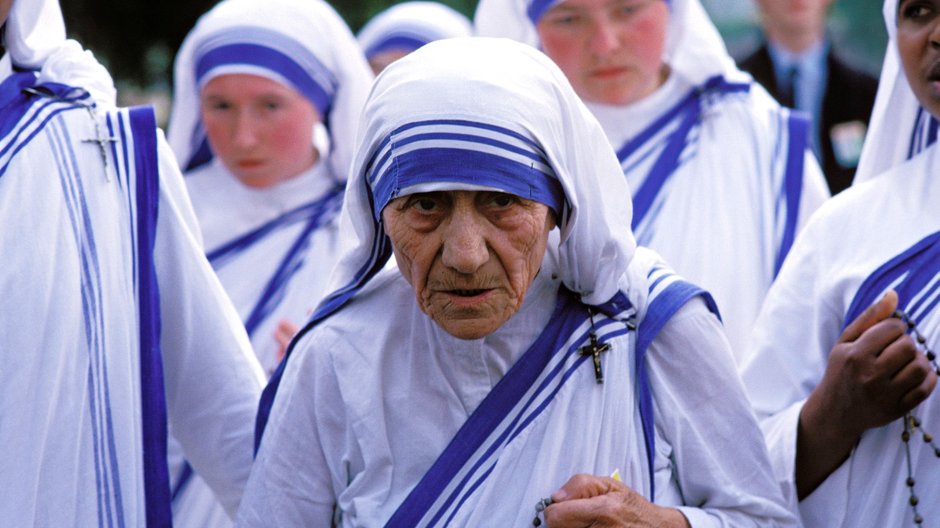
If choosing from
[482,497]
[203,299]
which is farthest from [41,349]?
[482,497]

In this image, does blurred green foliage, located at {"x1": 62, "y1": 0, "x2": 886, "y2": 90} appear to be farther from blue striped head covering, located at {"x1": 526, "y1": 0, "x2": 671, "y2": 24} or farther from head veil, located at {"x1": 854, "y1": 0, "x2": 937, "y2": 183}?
head veil, located at {"x1": 854, "y1": 0, "x2": 937, "y2": 183}

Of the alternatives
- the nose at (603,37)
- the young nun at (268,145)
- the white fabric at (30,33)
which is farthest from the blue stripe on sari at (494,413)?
the young nun at (268,145)

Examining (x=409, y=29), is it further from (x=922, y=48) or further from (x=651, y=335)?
(x=651, y=335)

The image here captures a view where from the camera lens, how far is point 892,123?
3.92 meters

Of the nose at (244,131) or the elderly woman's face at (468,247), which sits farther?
the nose at (244,131)

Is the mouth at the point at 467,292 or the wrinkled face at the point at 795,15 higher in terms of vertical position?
the wrinkled face at the point at 795,15

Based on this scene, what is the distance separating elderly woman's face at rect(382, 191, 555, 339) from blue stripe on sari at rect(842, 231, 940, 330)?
957 mm

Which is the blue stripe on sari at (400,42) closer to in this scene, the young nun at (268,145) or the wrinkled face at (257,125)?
the young nun at (268,145)

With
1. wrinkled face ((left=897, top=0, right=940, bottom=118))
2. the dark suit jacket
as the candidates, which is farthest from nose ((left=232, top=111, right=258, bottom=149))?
the dark suit jacket

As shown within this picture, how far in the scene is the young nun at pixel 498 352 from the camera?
2.95 m

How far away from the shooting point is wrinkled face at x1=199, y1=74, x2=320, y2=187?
225 inches

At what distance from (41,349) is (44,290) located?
0.13 meters

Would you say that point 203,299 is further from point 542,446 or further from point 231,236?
point 231,236

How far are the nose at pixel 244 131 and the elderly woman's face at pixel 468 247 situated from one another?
107 inches
